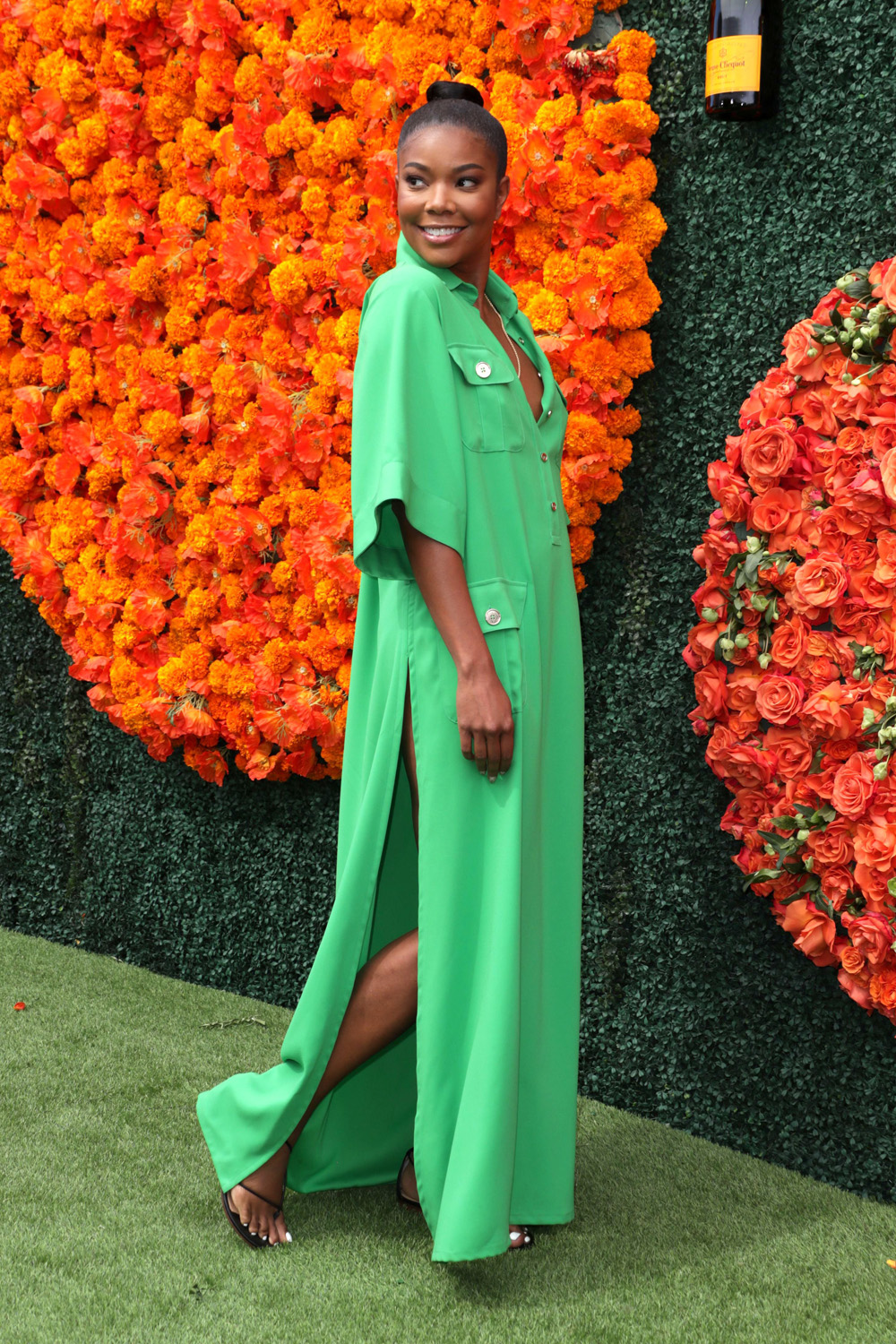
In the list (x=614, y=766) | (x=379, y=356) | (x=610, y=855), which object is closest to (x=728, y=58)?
(x=379, y=356)

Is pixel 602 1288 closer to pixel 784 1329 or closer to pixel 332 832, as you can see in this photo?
pixel 784 1329

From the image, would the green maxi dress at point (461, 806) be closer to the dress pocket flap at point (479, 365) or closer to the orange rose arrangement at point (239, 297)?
the dress pocket flap at point (479, 365)

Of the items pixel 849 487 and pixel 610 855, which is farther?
pixel 610 855

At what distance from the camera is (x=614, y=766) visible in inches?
104

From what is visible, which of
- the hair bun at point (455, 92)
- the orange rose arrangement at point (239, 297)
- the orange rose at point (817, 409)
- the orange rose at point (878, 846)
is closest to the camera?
the hair bun at point (455, 92)

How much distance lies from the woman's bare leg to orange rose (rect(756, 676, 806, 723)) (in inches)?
26.6

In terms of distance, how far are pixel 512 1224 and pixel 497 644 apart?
907 mm

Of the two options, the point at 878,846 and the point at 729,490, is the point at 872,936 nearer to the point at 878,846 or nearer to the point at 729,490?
the point at 878,846

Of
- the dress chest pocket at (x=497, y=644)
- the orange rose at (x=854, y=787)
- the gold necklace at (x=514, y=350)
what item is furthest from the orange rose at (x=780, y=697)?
the gold necklace at (x=514, y=350)

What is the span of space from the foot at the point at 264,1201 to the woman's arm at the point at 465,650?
2.42 ft

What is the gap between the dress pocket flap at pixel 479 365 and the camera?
1817mm

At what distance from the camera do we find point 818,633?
215 centimetres

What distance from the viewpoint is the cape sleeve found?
173 cm

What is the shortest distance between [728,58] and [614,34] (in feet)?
1.06
